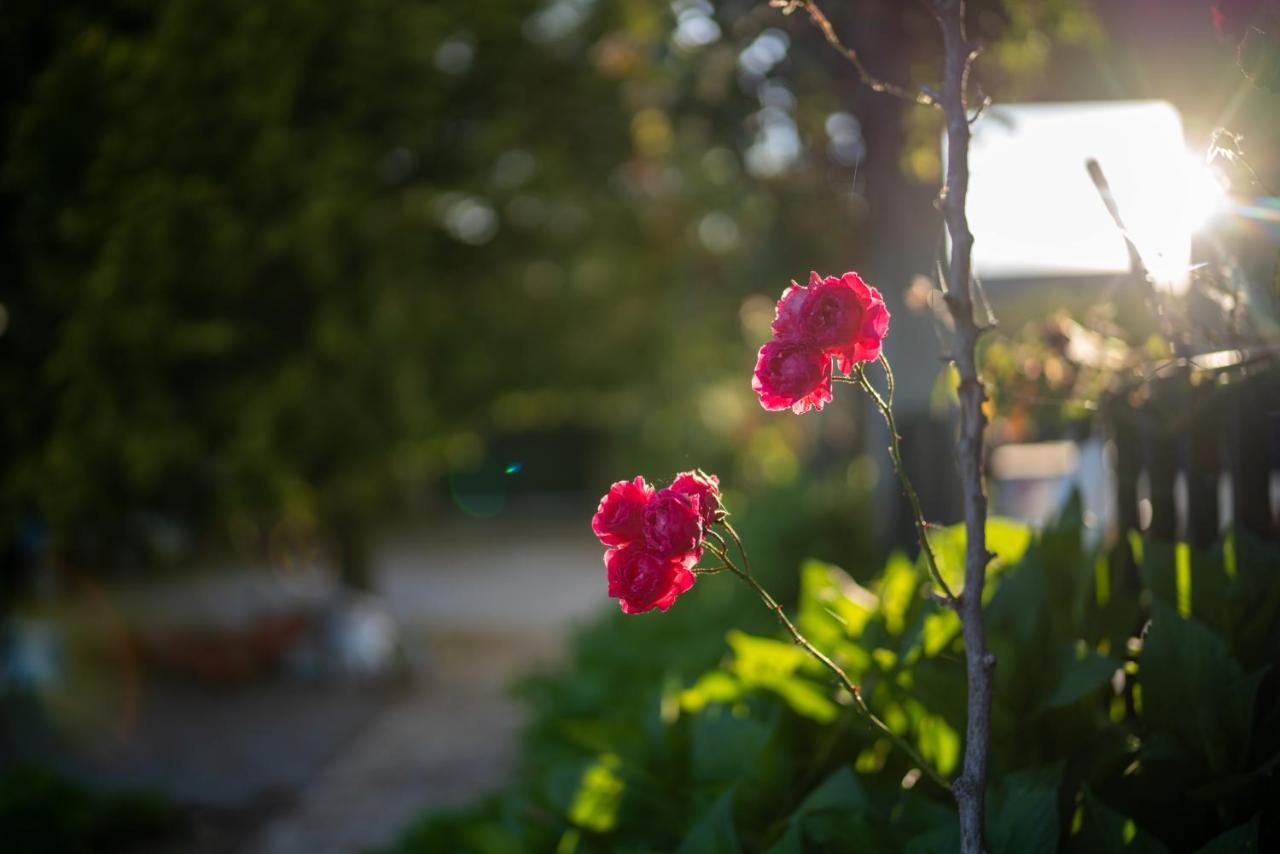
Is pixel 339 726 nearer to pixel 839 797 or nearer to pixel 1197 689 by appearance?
pixel 839 797

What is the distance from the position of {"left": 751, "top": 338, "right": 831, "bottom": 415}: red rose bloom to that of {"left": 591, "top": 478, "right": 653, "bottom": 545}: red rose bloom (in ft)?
0.64

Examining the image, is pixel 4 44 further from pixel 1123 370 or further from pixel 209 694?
pixel 1123 370

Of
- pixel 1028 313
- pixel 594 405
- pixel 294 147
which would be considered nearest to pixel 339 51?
pixel 294 147

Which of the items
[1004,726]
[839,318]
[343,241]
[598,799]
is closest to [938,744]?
[1004,726]

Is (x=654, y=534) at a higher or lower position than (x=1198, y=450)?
higher

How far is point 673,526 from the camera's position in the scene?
4.52 ft

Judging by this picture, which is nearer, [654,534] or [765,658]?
[654,534]

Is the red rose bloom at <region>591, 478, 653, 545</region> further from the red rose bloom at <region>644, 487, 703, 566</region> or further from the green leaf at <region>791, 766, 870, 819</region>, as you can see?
the green leaf at <region>791, 766, 870, 819</region>

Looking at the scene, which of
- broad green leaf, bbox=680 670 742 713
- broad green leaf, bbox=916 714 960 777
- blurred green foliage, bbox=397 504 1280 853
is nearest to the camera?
blurred green foliage, bbox=397 504 1280 853

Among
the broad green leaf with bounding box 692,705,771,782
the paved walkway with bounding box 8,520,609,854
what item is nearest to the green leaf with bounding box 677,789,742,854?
the broad green leaf with bounding box 692,705,771,782

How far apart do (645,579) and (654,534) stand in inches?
2.3

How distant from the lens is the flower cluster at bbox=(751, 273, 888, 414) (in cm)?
140

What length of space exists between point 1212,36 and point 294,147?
752 cm

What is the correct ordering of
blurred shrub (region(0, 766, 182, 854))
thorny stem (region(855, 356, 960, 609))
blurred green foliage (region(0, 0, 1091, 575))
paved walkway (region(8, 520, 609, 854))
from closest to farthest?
thorny stem (region(855, 356, 960, 609))
blurred shrub (region(0, 766, 182, 854))
paved walkway (region(8, 520, 609, 854))
blurred green foliage (region(0, 0, 1091, 575))
